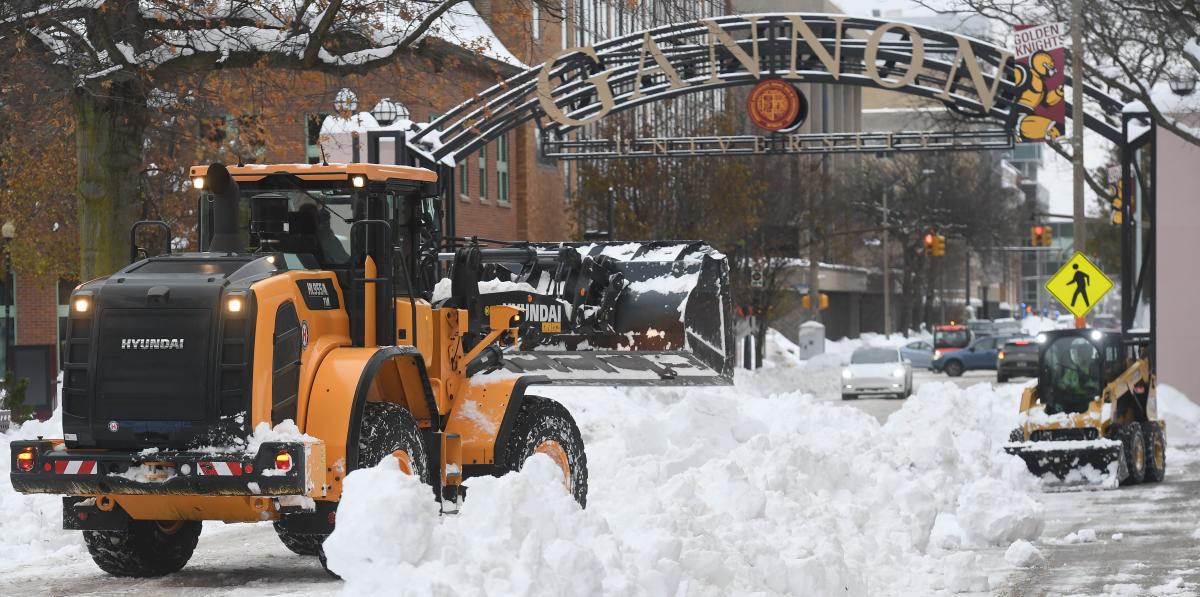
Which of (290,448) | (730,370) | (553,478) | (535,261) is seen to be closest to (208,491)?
(290,448)

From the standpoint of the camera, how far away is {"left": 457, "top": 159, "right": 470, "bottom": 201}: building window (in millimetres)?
41156

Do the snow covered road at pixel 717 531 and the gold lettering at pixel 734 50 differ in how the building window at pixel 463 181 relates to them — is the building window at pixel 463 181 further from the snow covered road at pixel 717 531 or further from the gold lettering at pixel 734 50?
the snow covered road at pixel 717 531

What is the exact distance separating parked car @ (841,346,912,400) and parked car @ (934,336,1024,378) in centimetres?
1705

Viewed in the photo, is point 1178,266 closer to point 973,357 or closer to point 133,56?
point 133,56

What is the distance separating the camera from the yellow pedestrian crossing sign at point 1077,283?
28.7 meters

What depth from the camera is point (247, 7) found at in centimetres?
1909

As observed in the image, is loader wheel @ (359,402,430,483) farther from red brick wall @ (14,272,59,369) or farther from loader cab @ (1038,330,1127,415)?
red brick wall @ (14,272,59,369)

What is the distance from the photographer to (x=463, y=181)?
41.4m

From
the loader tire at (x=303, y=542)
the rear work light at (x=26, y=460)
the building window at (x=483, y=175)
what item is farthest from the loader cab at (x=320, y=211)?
the building window at (x=483, y=175)

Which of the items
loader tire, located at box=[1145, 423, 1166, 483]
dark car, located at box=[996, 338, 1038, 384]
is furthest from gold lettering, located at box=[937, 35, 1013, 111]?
dark car, located at box=[996, 338, 1038, 384]

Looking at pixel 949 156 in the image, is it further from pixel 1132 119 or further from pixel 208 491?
pixel 208 491

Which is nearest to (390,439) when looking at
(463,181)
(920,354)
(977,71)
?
(977,71)

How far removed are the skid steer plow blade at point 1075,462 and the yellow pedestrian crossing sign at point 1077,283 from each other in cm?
843

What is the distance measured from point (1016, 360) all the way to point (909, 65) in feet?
79.6
